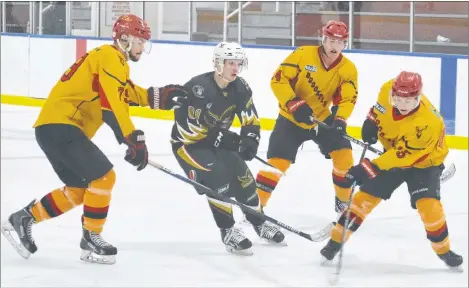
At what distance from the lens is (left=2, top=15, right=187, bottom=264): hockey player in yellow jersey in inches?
136

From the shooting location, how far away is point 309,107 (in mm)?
4105

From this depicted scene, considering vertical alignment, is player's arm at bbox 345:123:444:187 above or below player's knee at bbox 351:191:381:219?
above

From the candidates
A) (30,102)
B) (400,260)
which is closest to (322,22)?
(30,102)

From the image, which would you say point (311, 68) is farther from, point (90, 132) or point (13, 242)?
point (13, 242)

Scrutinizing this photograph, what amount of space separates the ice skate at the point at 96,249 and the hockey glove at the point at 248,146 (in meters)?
0.56

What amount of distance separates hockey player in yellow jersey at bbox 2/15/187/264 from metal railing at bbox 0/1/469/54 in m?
3.62

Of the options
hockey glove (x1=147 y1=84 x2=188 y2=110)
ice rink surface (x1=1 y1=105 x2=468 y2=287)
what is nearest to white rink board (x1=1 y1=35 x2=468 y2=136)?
ice rink surface (x1=1 y1=105 x2=468 y2=287)

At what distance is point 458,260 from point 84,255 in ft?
3.99

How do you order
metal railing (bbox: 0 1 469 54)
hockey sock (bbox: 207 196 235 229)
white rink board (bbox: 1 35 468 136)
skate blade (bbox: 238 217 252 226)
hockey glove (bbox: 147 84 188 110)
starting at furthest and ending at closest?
metal railing (bbox: 0 1 469 54), white rink board (bbox: 1 35 468 136), skate blade (bbox: 238 217 252 226), hockey sock (bbox: 207 196 235 229), hockey glove (bbox: 147 84 188 110)

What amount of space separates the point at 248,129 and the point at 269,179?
45 centimetres

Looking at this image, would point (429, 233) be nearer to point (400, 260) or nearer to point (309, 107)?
point (400, 260)

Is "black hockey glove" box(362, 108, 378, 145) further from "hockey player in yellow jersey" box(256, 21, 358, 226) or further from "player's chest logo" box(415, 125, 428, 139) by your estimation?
"hockey player in yellow jersey" box(256, 21, 358, 226)

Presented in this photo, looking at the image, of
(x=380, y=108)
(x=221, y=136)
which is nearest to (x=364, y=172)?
(x=380, y=108)

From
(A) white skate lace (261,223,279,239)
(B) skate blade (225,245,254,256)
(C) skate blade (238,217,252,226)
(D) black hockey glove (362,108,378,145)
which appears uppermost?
(D) black hockey glove (362,108,378,145)
